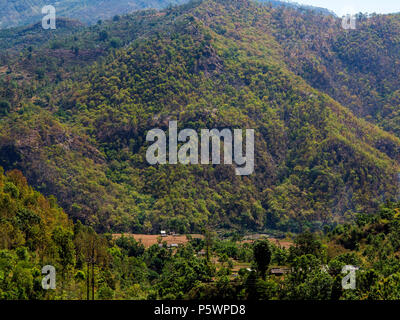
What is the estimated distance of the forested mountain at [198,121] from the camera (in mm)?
73750

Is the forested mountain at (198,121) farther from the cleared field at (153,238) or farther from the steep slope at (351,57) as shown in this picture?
the cleared field at (153,238)

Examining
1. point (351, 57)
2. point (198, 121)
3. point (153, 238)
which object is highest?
point (351, 57)

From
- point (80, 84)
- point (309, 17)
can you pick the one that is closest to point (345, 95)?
point (309, 17)

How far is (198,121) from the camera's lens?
281ft

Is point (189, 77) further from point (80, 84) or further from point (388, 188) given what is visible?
point (388, 188)

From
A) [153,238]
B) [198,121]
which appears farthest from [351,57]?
[153,238]

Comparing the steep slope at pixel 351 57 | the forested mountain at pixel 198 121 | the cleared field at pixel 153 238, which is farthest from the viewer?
the steep slope at pixel 351 57

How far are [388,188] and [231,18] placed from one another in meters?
59.9

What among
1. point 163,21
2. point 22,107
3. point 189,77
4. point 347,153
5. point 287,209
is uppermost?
Result: point 163,21

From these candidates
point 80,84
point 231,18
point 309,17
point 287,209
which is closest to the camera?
point 287,209

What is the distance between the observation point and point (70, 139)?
7925 centimetres

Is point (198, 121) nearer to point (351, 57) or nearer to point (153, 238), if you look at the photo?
point (153, 238)

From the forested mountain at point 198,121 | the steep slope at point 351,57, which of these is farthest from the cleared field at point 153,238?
the steep slope at point 351,57

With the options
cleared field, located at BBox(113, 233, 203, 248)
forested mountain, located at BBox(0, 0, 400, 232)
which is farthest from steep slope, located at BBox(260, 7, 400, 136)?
cleared field, located at BBox(113, 233, 203, 248)
